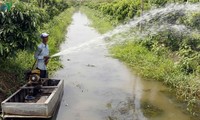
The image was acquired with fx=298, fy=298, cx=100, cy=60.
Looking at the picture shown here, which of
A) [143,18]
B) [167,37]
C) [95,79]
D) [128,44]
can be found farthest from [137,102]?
[143,18]

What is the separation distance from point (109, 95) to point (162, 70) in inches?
127

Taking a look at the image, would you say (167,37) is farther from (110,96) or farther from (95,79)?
(110,96)

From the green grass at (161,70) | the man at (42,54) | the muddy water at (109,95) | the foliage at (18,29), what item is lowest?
the muddy water at (109,95)

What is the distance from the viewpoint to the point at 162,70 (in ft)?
40.6

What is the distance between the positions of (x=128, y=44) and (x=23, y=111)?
1120 centimetres

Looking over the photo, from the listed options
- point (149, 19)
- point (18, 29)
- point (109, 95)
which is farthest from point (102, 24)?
point (18, 29)

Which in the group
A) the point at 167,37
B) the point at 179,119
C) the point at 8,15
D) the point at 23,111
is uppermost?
the point at 8,15

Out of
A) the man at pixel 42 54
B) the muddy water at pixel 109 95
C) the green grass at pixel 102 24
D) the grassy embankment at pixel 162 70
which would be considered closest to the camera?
the muddy water at pixel 109 95

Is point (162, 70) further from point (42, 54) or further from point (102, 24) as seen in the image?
point (102, 24)

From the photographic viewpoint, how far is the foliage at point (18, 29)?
8.89 meters

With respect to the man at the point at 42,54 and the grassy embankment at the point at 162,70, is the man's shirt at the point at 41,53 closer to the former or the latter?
the man at the point at 42,54

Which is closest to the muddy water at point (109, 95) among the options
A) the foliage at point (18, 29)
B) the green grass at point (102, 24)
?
the foliage at point (18, 29)

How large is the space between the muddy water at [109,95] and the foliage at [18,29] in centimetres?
221

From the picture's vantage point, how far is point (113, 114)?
860 cm
